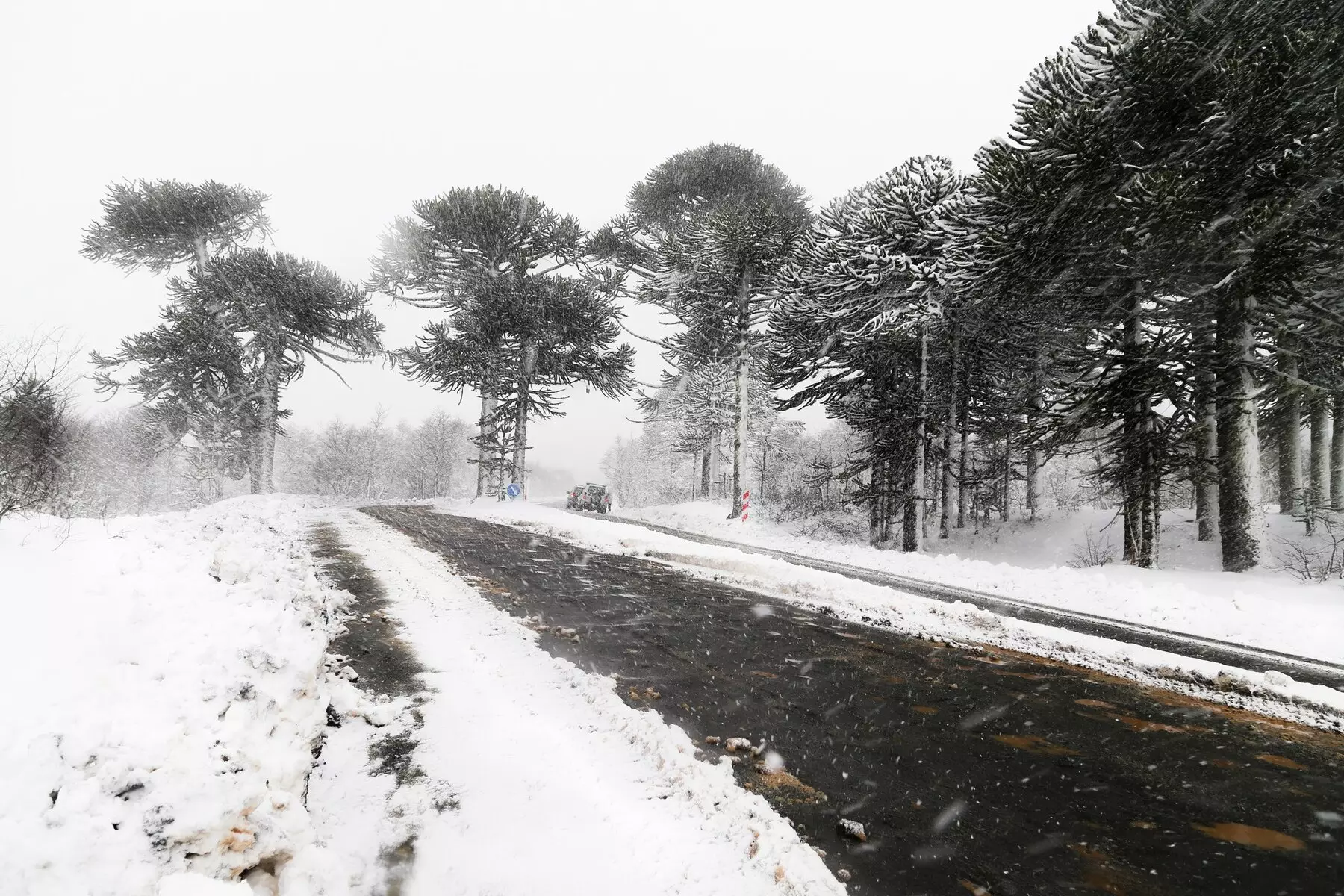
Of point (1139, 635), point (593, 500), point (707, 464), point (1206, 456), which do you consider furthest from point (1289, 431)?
point (593, 500)

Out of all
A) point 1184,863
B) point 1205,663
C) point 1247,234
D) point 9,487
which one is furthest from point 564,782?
point 1247,234

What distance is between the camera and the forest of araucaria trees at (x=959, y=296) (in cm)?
810

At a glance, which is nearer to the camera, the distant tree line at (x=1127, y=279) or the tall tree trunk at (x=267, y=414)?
the distant tree line at (x=1127, y=279)

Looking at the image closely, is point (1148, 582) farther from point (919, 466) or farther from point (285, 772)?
point (285, 772)

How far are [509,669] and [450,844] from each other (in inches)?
72.5

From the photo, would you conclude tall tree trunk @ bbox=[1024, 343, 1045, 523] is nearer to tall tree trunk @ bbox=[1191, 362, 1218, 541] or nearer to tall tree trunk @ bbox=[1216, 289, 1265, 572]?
tall tree trunk @ bbox=[1191, 362, 1218, 541]

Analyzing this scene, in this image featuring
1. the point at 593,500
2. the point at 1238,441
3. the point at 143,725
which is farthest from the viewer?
the point at 593,500

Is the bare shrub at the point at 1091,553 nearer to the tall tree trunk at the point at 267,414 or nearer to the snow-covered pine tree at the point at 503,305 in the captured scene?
the snow-covered pine tree at the point at 503,305

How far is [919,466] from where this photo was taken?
1347cm

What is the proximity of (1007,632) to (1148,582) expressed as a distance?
4.84m

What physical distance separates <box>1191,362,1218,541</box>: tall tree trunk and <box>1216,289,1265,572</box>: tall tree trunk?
193 mm

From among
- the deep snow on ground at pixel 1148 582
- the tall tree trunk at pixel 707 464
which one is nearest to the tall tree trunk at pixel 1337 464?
the deep snow on ground at pixel 1148 582

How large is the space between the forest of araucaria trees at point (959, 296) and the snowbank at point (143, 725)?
36.0 ft

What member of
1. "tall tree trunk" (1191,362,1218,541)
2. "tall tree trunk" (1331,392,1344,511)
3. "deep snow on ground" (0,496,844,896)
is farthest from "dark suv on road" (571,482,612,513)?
"tall tree trunk" (1331,392,1344,511)
